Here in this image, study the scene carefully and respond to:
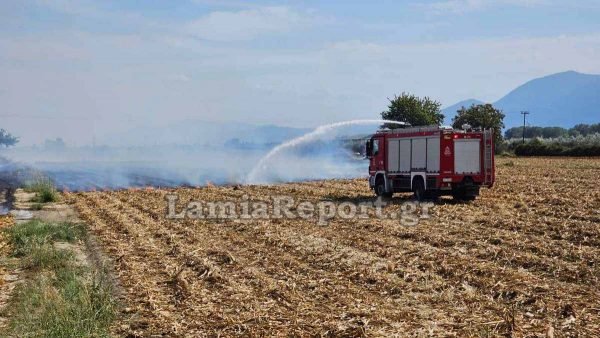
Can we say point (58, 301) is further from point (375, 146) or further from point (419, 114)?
point (419, 114)

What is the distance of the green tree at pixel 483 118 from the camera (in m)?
86.4

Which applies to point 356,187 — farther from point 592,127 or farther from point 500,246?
point 592,127

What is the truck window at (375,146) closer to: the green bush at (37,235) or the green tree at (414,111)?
the green bush at (37,235)

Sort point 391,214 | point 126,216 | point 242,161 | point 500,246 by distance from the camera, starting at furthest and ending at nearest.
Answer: point 242,161 < point 126,216 < point 391,214 < point 500,246

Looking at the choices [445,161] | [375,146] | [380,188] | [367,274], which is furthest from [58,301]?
[375,146]

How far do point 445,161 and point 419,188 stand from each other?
2.00 m

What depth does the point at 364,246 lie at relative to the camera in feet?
55.6

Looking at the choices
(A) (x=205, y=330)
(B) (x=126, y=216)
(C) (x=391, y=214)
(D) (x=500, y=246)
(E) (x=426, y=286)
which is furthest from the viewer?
(B) (x=126, y=216)

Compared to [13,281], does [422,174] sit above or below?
above

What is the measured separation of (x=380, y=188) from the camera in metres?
30.6

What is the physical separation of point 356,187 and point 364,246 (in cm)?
2046

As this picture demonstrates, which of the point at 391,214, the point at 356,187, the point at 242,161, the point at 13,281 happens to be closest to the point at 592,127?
the point at 242,161

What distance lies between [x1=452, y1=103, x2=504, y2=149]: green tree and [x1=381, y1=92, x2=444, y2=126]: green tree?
8392 millimetres

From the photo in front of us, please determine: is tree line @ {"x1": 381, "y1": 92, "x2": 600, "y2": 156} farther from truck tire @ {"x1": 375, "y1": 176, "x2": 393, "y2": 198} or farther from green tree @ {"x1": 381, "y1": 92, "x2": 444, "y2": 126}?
truck tire @ {"x1": 375, "y1": 176, "x2": 393, "y2": 198}
